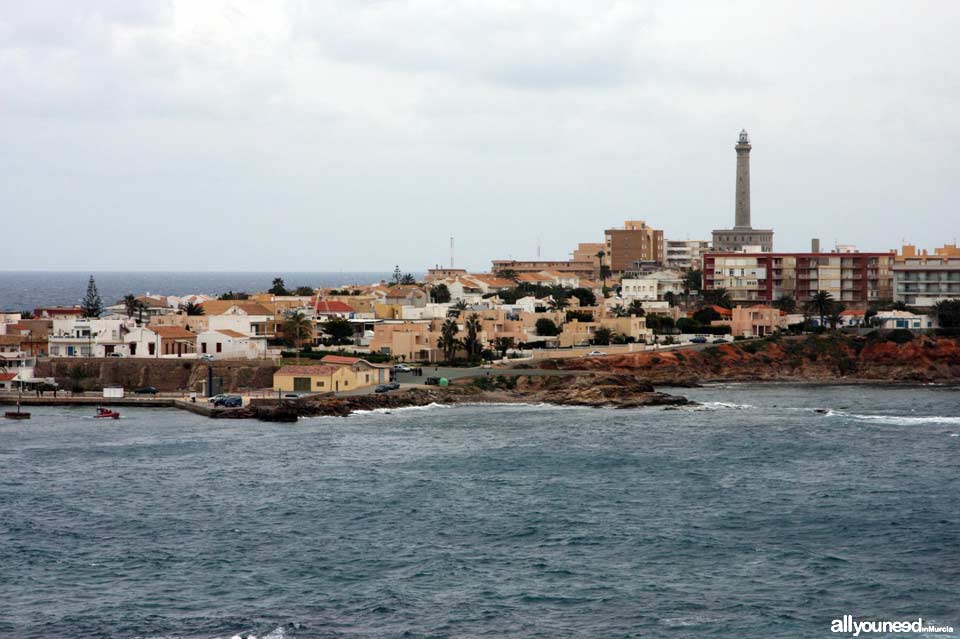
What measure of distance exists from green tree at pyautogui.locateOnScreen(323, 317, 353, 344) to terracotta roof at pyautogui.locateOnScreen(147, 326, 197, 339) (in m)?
11.6

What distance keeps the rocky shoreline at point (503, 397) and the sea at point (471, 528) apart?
8.68 ft

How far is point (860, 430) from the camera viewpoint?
6712 cm

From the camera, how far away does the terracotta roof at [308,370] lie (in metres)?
78.0

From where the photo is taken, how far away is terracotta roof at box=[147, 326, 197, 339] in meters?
89.9

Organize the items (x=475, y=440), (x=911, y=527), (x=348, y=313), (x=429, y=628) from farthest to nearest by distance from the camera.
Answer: (x=348, y=313) < (x=475, y=440) < (x=911, y=527) < (x=429, y=628)

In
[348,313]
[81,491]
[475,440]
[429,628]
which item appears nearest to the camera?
[429,628]

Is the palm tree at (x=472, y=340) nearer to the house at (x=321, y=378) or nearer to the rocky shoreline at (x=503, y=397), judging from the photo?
the rocky shoreline at (x=503, y=397)

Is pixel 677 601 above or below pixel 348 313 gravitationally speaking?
below

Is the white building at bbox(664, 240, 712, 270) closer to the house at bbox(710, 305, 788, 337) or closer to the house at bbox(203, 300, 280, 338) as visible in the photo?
the house at bbox(710, 305, 788, 337)

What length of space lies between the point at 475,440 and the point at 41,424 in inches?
967

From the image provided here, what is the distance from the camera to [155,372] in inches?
3324

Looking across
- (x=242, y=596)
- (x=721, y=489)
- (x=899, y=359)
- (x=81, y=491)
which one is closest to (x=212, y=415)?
(x=81, y=491)

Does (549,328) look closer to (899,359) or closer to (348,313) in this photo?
(348,313)

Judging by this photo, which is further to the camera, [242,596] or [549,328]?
[549,328]
